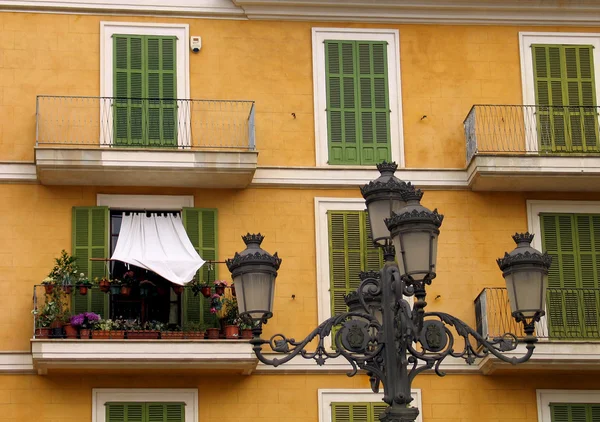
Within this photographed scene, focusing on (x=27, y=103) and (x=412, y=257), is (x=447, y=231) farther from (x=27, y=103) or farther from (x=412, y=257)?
(x=412, y=257)

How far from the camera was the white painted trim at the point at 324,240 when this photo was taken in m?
25.6

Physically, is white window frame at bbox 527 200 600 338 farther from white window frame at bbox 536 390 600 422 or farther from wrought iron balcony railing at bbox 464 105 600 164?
white window frame at bbox 536 390 600 422

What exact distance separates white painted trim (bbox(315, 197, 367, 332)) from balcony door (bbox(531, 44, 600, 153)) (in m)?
3.64

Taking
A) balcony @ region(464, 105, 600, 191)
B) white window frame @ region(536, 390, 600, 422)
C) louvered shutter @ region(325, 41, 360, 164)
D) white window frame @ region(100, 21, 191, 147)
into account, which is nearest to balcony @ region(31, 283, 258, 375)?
white window frame @ region(100, 21, 191, 147)

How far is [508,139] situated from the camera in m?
26.6

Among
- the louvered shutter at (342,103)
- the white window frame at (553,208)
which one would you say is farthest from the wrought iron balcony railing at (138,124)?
the white window frame at (553,208)

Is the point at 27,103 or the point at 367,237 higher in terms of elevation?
the point at 27,103

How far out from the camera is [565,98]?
2712 centimetres

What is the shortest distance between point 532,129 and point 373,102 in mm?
2900

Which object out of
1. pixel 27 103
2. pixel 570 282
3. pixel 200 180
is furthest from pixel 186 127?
pixel 570 282

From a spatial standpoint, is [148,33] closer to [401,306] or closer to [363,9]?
[363,9]

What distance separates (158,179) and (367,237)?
12.3 feet

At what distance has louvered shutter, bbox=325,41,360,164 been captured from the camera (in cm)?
2638

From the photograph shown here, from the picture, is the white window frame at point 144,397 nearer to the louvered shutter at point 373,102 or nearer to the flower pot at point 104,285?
the flower pot at point 104,285
